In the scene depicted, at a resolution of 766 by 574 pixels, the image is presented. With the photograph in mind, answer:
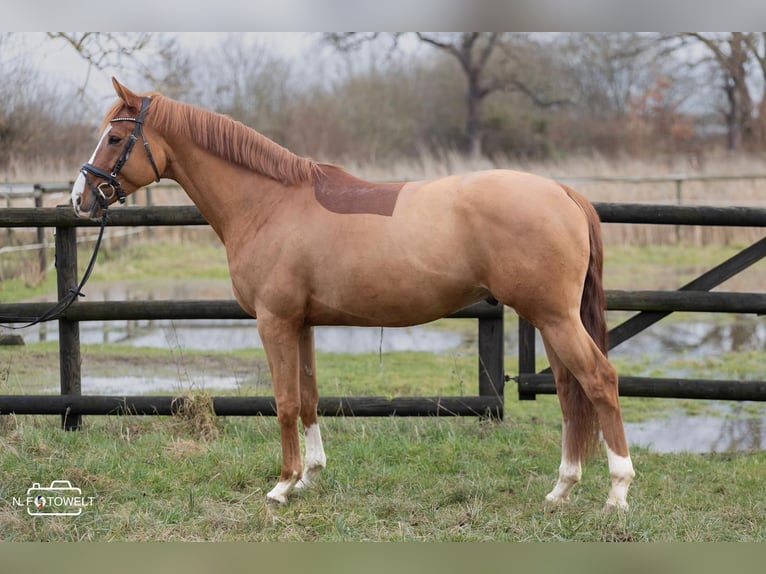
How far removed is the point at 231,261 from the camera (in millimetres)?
4000

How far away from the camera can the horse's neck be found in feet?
13.1

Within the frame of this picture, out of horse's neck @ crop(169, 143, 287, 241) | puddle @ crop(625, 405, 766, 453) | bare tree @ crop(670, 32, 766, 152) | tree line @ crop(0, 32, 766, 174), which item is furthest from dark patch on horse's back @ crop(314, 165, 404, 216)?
bare tree @ crop(670, 32, 766, 152)

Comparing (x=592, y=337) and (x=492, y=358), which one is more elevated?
(x=592, y=337)

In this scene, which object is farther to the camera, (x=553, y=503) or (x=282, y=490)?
(x=282, y=490)

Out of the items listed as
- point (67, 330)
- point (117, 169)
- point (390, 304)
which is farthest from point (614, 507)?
point (67, 330)

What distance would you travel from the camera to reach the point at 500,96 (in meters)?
23.9

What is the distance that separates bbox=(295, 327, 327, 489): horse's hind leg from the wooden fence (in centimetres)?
84

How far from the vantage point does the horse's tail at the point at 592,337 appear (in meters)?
3.76

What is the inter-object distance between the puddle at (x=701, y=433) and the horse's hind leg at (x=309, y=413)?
7.34 feet

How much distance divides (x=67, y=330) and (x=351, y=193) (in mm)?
2621

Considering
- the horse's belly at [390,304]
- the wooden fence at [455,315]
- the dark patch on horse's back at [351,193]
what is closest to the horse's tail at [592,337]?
the horse's belly at [390,304]

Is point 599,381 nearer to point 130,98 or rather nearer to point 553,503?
point 553,503

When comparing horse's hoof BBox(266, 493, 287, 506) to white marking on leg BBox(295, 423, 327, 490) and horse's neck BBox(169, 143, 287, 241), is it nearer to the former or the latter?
white marking on leg BBox(295, 423, 327, 490)

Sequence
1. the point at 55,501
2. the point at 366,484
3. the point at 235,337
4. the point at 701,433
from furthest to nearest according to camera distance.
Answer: the point at 235,337
the point at 701,433
the point at 366,484
the point at 55,501
